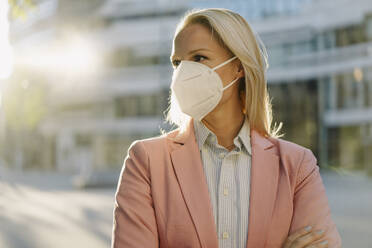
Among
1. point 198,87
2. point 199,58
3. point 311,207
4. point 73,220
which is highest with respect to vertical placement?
point 199,58

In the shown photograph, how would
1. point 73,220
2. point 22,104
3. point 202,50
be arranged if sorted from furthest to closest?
point 22,104, point 73,220, point 202,50

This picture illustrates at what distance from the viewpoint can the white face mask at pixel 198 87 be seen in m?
2.39

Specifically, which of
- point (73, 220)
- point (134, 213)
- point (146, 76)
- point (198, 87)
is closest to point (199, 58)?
A: point (198, 87)

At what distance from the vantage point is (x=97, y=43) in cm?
4238

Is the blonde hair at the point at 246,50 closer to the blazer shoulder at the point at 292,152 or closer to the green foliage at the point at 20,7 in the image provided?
the blazer shoulder at the point at 292,152

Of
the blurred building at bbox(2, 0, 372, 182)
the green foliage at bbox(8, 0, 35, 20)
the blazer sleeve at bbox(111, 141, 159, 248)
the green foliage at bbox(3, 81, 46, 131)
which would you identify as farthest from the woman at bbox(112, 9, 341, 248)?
the green foliage at bbox(3, 81, 46, 131)

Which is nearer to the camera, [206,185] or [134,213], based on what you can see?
[134,213]

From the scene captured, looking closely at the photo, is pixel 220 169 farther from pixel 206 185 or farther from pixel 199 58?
pixel 199 58

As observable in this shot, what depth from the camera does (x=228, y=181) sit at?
2270mm

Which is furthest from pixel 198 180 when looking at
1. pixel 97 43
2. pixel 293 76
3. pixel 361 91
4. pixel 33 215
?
pixel 97 43

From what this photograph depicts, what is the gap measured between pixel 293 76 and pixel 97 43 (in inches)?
611

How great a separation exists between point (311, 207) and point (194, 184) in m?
0.48

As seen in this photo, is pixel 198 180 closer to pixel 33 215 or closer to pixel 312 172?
pixel 312 172

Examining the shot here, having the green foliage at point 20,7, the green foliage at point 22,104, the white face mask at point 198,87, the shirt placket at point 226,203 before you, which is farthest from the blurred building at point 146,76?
the shirt placket at point 226,203
